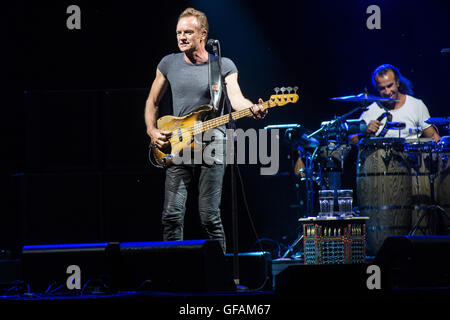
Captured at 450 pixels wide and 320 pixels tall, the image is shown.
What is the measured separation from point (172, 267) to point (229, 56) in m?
4.02

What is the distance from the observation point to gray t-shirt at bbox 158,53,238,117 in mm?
4781

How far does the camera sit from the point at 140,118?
6.05 metres

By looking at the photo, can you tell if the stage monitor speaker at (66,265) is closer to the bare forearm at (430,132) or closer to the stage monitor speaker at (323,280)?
the stage monitor speaker at (323,280)

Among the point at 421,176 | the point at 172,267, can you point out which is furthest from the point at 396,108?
the point at 172,267

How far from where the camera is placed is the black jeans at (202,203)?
4.61 metres

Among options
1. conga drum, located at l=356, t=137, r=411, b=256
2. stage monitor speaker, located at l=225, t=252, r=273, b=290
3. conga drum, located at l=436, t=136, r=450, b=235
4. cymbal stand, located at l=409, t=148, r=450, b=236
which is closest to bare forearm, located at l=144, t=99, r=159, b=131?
stage monitor speaker, located at l=225, t=252, r=273, b=290

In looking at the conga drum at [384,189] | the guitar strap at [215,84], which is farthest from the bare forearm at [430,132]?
→ the guitar strap at [215,84]

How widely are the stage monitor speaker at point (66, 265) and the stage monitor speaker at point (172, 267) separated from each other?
0.29 ft

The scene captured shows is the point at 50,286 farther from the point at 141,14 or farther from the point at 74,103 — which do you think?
the point at 141,14

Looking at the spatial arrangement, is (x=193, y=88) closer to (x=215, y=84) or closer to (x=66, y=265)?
(x=215, y=84)

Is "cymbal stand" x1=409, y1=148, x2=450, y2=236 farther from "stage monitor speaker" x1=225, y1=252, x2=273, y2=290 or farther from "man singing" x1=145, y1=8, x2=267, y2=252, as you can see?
"man singing" x1=145, y1=8, x2=267, y2=252

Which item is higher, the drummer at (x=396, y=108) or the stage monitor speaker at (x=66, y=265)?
the drummer at (x=396, y=108)

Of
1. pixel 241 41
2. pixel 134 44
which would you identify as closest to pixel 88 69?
pixel 134 44

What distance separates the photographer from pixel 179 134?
480cm
